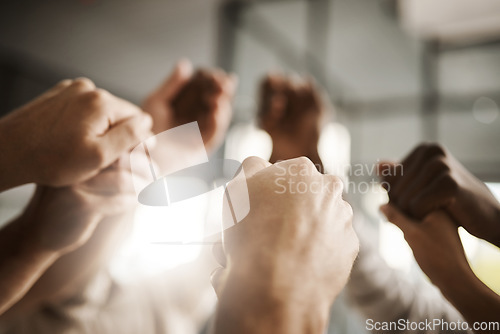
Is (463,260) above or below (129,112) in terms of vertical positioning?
below

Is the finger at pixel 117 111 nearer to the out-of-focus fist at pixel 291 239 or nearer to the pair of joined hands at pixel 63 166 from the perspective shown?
the pair of joined hands at pixel 63 166

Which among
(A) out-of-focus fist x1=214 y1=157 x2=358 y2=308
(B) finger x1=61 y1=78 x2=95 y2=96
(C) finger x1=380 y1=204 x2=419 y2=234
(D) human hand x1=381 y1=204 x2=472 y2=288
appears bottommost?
(D) human hand x1=381 y1=204 x2=472 y2=288

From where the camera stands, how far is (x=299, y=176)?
0.21m

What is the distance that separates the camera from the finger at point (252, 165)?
0.22 metres

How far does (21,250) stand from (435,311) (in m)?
0.39

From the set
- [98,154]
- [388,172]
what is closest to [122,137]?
[98,154]

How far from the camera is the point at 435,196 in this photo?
26cm

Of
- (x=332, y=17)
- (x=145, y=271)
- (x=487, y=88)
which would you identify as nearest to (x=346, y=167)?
(x=145, y=271)

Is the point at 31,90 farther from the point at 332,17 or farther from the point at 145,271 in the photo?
the point at 332,17

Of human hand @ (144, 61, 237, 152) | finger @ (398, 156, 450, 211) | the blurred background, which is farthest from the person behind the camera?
the blurred background

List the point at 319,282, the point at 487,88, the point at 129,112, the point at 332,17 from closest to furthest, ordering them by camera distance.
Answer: the point at 319,282 < the point at 129,112 < the point at 487,88 < the point at 332,17

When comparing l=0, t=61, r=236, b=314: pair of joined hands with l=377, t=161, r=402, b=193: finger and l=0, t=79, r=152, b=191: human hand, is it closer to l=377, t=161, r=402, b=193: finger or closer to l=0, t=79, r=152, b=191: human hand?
l=0, t=79, r=152, b=191: human hand

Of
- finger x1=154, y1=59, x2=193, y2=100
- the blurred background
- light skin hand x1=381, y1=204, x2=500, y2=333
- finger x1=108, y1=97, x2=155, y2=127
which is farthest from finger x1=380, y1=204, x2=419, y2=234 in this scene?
the blurred background

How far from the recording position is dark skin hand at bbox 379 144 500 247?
0.84 feet
